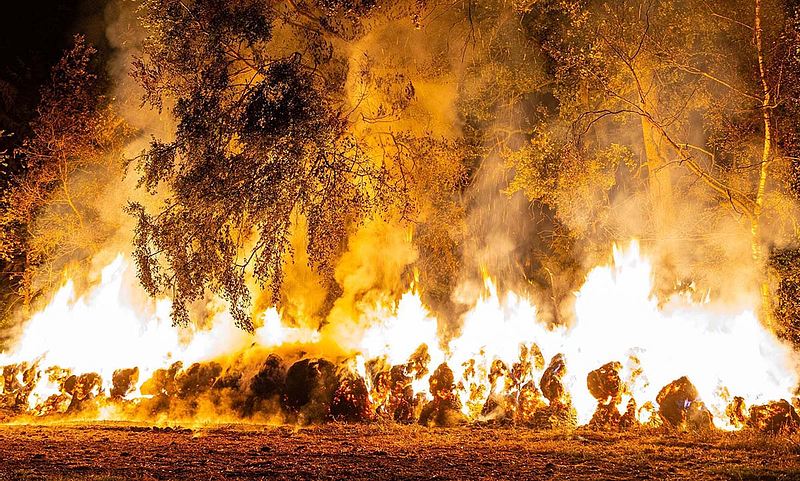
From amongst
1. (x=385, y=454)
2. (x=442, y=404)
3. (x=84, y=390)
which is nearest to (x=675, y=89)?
(x=442, y=404)

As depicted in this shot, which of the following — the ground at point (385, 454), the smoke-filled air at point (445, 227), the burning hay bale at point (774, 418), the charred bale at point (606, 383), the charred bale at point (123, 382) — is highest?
the smoke-filled air at point (445, 227)

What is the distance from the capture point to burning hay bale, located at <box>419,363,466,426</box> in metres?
11.0

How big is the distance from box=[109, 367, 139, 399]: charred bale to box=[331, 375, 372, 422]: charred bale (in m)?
4.44

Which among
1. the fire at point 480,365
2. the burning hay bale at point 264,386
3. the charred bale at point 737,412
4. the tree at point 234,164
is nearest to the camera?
the charred bale at point 737,412

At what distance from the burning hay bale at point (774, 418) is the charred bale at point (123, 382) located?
11.1 metres

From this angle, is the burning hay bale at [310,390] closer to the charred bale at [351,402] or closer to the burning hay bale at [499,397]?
the charred bale at [351,402]

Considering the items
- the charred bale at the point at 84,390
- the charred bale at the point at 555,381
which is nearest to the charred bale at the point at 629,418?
the charred bale at the point at 555,381

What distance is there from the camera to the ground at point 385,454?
23.1 feet

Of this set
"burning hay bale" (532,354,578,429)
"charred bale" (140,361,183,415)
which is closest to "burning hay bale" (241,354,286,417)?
"charred bale" (140,361,183,415)

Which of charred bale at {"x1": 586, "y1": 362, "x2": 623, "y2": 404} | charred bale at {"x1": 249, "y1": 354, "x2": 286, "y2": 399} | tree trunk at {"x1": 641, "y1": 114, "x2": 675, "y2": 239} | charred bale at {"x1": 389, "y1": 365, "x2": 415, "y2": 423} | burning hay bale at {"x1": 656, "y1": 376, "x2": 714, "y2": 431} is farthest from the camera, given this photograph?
tree trunk at {"x1": 641, "y1": 114, "x2": 675, "y2": 239}

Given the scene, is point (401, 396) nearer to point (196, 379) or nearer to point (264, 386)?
point (264, 386)

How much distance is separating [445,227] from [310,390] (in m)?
4.90

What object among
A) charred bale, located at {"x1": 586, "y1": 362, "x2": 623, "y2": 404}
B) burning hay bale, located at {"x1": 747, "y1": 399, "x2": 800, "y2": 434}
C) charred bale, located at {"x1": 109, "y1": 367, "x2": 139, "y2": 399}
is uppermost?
charred bale, located at {"x1": 586, "y1": 362, "x2": 623, "y2": 404}

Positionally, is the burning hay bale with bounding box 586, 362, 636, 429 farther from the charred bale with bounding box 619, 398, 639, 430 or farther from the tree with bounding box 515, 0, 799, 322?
the tree with bounding box 515, 0, 799, 322
